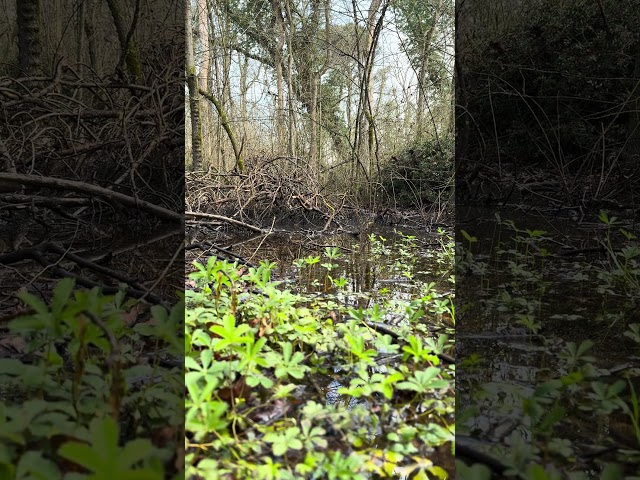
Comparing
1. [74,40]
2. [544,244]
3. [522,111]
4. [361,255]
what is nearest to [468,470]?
[361,255]

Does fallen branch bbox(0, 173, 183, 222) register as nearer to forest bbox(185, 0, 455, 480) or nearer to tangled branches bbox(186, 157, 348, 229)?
forest bbox(185, 0, 455, 480)

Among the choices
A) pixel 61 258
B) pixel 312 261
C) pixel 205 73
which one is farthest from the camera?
pixel 205 73

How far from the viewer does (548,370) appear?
3.98ft

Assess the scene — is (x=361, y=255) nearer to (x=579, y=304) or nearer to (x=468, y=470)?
(x=579, y=304)

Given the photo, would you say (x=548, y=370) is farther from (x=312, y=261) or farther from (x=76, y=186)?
(x=76, y=186)

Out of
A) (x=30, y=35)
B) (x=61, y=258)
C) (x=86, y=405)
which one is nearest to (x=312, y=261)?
(x=61, y=258)

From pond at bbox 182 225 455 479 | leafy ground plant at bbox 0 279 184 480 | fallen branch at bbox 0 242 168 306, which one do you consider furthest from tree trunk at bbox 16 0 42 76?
leafy ground plant at bbox 0 279 184 480

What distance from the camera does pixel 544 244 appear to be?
10.6 ft

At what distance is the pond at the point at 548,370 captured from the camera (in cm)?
84

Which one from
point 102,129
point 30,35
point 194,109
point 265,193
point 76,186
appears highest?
point 30,35

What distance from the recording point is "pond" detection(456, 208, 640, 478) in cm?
84

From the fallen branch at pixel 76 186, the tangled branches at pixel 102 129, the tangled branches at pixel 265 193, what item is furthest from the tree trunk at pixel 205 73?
the fallen branch at pixel 76 186

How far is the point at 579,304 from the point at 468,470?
4.51 ft

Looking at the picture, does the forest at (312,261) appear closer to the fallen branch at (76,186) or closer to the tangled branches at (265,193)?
the tangled branches at (265,193)
